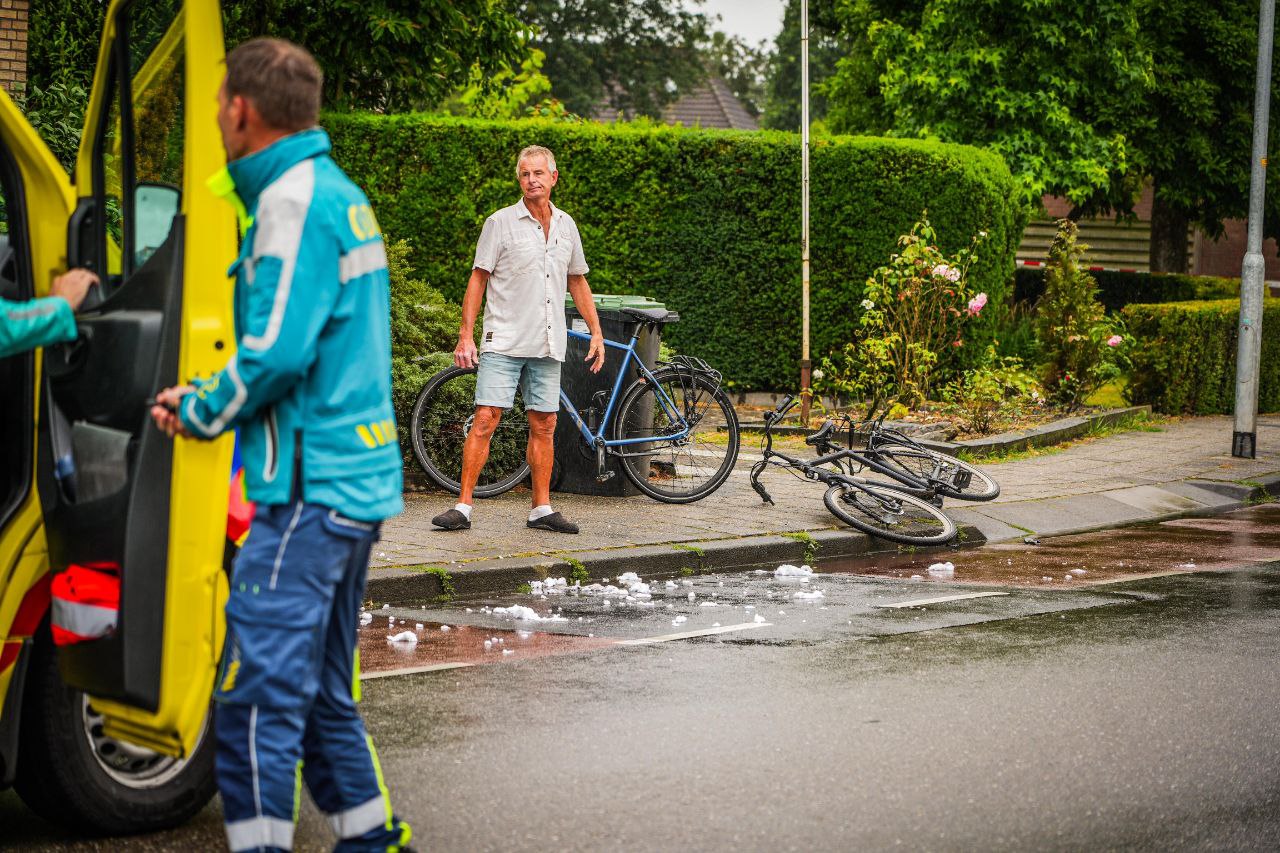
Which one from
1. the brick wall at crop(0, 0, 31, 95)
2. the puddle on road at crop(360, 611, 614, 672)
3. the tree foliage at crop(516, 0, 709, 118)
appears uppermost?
the tree foliage at crop(516, 0, 709, 118)

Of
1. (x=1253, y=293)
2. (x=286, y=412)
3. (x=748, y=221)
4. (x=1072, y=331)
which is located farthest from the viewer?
(x=748, y=221)

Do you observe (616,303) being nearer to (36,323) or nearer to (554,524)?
(554,524)

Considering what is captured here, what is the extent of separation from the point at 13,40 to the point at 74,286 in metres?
10.7

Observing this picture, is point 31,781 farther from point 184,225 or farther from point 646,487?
point 646,487

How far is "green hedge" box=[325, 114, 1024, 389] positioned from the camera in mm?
16391

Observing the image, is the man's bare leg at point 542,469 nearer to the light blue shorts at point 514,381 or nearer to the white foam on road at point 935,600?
the light blue shorts at point 514,381

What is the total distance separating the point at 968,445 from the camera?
13.6 m

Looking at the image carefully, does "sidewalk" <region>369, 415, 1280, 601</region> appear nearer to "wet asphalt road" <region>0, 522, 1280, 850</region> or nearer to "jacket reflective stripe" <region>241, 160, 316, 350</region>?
"wet asphalt road" <region>0, 522, 1280, 850</region>

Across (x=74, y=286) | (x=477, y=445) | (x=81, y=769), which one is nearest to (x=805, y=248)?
(x=477, y=445)

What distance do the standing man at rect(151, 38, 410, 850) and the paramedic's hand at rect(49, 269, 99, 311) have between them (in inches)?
24.5

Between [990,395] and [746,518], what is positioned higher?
[990,395]

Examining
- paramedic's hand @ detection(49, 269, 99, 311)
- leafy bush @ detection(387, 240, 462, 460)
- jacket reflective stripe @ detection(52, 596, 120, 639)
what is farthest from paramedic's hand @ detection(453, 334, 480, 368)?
jacket reflective stripe @ detection(52, 596, 120, 639)

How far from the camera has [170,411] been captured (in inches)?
143

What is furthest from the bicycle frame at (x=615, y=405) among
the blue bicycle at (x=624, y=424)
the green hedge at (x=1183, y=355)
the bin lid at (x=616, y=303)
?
the green hedge at (x=1183, y=355)
